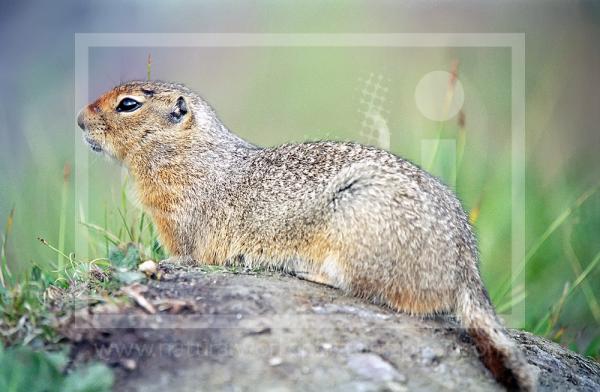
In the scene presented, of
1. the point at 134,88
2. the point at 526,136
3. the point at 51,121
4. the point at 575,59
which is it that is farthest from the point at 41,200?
the point at 575,59

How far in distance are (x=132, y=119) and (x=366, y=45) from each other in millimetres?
6619

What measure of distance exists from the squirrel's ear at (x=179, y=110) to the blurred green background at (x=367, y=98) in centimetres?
71

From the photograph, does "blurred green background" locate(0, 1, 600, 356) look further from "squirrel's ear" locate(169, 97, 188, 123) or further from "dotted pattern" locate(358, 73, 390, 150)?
"squirrel's ear" locate(169, 97, 188, 123)

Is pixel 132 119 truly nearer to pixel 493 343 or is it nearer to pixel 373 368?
pixel 373 368

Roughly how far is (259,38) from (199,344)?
754 centimetres

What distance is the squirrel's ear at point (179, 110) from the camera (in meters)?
6.18

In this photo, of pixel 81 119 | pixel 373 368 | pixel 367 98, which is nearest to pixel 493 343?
pixel 373 368

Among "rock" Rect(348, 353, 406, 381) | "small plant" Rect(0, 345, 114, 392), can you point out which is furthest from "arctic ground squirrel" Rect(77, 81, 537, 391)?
"small plant" Rect(0, 345, 114, 392)

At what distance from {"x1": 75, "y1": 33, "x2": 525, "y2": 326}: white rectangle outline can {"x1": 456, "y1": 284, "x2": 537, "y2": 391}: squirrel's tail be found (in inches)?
77.8

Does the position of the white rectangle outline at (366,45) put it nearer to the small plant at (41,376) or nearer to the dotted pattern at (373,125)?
the dotted pattern at (373,125)

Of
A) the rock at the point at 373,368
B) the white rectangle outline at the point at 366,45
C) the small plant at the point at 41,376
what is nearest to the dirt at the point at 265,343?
the rock at the point at 373,368

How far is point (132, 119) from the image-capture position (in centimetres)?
608

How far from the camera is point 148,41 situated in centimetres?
1015

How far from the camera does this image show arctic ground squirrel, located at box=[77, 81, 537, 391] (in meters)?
4.81
